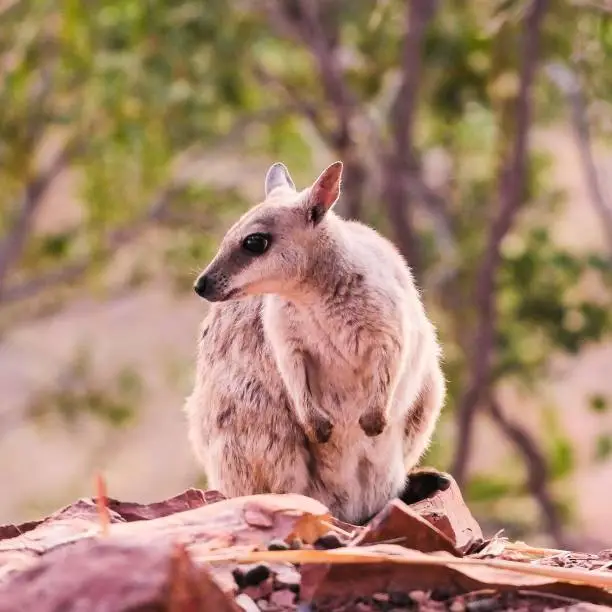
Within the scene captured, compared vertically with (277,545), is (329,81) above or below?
above

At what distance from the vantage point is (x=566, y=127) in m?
13.6

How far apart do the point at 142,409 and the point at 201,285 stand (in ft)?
35.4

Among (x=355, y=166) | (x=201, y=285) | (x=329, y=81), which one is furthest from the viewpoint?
(x=355, y=166)

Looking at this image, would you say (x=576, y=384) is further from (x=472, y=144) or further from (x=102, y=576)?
(x=102, y=576)

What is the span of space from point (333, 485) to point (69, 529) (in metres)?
1.19

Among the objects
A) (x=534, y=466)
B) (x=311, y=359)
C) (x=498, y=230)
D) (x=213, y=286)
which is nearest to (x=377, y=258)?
(x=311, y=359)

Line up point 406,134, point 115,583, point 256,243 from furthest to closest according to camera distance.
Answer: point 406,134 → point 256,243 → point 115,583

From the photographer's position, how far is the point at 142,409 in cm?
1429

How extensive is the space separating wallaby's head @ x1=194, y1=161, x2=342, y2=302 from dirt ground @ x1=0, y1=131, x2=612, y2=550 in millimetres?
9708

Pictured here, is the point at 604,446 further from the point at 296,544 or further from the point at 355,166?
the point at 296,544

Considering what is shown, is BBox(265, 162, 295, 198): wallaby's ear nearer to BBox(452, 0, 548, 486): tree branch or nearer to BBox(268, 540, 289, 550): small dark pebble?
BBox(268, 540, 289, 550): small dark pebble

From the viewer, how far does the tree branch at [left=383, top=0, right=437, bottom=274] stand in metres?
9.15

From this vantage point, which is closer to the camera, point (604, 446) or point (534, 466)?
point (604, 446)

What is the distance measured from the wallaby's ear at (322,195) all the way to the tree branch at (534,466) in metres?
7.54
